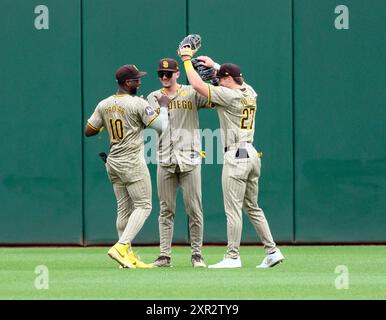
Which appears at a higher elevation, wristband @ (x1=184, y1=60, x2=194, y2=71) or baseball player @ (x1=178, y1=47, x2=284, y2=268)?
wristband @ (x1=184, y1=60, x2=194, y2=71)

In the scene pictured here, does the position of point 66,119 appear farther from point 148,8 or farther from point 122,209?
point 122,209

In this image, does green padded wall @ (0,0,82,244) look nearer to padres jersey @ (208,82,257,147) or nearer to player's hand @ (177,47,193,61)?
player's hand @ (177,47,193,61)

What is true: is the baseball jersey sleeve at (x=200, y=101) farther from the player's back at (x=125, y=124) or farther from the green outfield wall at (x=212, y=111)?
the green outfield wall at (x=212, y=111)

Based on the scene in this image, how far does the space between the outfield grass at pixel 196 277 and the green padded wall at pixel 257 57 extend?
1079 millimetres

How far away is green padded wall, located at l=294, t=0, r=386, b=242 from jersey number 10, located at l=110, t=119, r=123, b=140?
166 inches

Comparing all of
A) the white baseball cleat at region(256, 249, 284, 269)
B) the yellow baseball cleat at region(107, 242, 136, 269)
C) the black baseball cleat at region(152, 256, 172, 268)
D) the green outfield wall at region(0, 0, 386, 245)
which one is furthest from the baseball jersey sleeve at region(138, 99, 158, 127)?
the green outfield wall at region(0, 0, 386, 245)

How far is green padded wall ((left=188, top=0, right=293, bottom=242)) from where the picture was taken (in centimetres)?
1694

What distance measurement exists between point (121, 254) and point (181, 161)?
49.8 inches

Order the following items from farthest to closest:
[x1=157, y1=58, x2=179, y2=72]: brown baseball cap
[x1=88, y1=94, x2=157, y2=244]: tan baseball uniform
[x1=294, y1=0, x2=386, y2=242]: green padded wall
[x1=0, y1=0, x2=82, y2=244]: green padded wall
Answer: [x1=294, y1=0, x2=386, y2=242]: green padded wall
[x1=0, y1=0, x2=82, y2=244]: green padded wall
[x1=157, y1=58, x2=179, y2=72]: brown baseball cap
[x1=88, y1=94, x2=157, y2=244]: tan baseball uniform

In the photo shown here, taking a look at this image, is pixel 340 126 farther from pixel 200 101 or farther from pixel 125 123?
pixel 125 123

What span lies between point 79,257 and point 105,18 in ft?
11.5

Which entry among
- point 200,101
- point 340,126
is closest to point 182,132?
point 200,101

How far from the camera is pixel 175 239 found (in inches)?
671

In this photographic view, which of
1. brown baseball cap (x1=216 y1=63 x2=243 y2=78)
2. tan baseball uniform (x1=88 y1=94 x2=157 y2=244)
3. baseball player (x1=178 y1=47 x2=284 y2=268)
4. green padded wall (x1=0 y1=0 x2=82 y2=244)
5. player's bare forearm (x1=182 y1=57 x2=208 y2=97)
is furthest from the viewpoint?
green padded wall (x1=0 y1=0 x2=82 y2=244)
